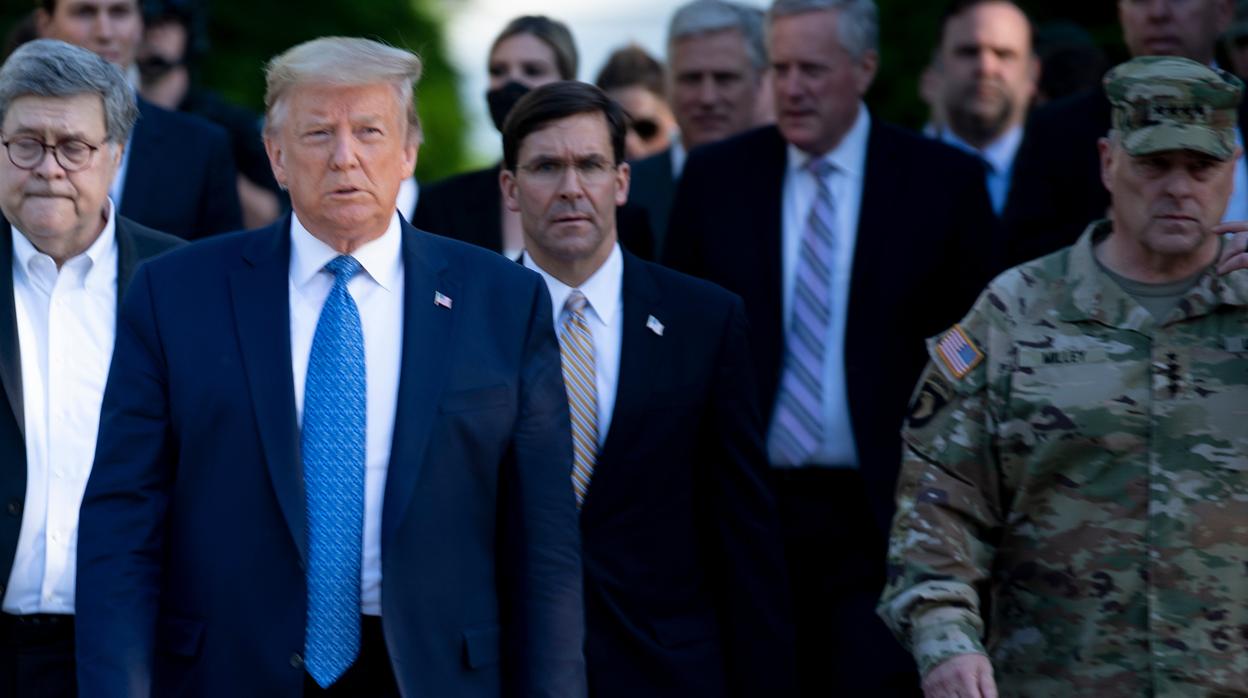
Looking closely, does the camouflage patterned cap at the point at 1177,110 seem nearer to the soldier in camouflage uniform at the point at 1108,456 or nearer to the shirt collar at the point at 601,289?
the soldier in camouflage uniform at the point at 1108,456

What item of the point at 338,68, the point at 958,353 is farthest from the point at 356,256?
the point at 958,353

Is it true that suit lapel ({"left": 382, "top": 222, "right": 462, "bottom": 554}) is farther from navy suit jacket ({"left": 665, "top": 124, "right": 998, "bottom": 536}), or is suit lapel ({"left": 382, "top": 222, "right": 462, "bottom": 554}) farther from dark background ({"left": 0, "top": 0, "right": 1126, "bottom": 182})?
dark background ({"left": 0, "top": 0, "right": 1126, "bottom": 182})

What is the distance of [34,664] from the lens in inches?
211

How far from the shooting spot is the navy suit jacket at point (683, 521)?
578 centimetres

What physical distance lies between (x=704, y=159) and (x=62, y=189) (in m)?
2.41

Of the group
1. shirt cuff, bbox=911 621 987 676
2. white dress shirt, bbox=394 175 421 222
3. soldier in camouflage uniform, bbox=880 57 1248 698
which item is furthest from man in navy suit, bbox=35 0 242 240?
shirt cuff, bbox=911 621 987 676

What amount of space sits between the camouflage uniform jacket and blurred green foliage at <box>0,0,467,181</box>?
12.6 m

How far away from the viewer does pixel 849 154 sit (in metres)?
7.12

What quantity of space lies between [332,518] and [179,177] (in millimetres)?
2837

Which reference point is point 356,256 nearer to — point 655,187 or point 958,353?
point 958,353

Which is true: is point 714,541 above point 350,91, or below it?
below

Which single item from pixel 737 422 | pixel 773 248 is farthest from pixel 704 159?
pixel 737 422

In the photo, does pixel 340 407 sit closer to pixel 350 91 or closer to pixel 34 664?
pixel 350 91

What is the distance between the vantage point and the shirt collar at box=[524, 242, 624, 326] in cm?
593
